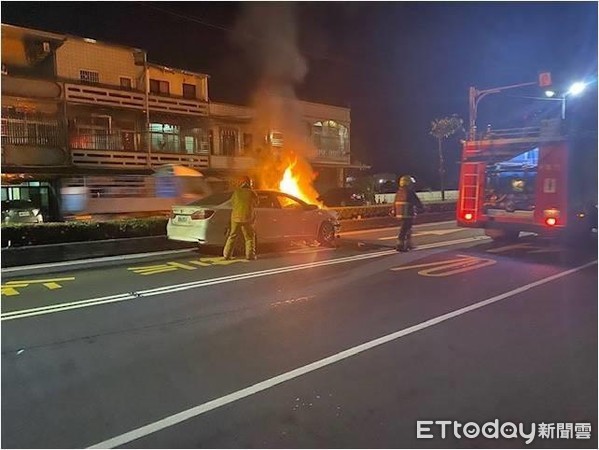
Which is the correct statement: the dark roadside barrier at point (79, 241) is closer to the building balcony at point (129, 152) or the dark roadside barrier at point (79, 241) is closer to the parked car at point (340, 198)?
the building balcony at point (129, 152)

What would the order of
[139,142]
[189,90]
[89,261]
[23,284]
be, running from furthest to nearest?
1. [189,90]
2. [139,142]
3. [89,261]
4. [23,284]

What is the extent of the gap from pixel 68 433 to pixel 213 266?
5845mm

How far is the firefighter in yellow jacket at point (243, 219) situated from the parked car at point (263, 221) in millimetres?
429

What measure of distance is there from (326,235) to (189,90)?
1754 cm

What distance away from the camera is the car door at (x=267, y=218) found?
33.8 ft

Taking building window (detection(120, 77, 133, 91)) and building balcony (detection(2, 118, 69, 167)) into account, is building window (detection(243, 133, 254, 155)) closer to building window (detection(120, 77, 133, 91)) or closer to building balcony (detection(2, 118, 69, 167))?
building window (detection(120, 77, 133, 91))

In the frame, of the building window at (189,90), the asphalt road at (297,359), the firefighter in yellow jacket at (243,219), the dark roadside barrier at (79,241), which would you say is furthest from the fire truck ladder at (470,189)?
the building window at (189,90)

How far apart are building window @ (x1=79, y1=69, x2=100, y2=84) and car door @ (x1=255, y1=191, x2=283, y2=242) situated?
15040mm

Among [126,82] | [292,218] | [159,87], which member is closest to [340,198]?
[159,87]

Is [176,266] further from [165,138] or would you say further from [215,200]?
[165,138]

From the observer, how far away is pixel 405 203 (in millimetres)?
10555

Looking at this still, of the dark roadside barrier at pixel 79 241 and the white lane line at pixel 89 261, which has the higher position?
the dark roadside barrier at pixel 79 241

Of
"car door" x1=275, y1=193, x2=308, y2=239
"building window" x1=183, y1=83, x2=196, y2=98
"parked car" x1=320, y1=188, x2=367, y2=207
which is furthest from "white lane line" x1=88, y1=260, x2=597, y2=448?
"building window" x1=183, y1=83, x2=196, y2=98

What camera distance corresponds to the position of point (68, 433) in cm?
312
